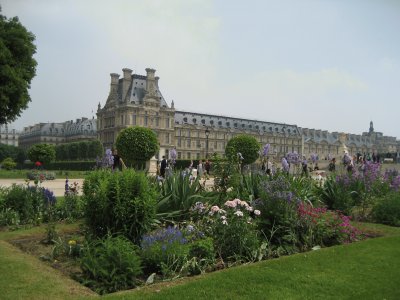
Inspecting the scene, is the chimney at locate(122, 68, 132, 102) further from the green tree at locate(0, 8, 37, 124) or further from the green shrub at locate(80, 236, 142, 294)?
the green shrub at locate(80, 236, 142, 294)

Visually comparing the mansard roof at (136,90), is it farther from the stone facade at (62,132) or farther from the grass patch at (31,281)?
the grass patch at (31,281)

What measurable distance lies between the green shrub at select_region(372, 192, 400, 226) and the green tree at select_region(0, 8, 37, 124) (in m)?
18.8

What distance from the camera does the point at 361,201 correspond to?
10680 mm

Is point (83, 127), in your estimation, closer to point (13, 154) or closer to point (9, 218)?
point (13, 154)

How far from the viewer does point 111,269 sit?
468 cm

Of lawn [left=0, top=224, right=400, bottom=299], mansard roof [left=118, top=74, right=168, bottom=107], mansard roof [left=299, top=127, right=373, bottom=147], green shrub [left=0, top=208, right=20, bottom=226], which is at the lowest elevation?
lawn [left=0, top=224, right=400, bottom=299]

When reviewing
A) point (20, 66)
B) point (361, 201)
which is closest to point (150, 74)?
point (20, 66)

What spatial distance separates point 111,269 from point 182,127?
8721 centimetres

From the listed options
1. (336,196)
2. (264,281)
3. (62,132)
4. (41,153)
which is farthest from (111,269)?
(62,132)

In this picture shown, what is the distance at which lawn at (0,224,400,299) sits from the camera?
4.19 metres

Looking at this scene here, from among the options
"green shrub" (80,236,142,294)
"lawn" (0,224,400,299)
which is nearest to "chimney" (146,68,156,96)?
"lawn" (0,224,400,299)

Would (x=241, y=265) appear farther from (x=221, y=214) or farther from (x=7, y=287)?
(x=7, y=287)

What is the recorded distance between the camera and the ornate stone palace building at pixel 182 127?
79.1 metres

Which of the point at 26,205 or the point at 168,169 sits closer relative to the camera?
the point at 26,205
